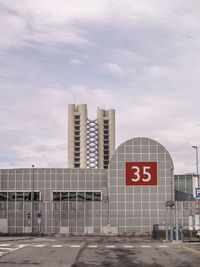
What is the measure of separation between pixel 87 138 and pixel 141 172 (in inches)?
4536

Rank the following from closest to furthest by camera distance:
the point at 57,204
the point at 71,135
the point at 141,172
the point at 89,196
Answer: the point at 141,172 < the point at 57,204 < the point at 89,196 < the point at 71,135

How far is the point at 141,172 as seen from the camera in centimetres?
7712

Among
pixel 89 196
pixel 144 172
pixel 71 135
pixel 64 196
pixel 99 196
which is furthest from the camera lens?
pixel 71 135

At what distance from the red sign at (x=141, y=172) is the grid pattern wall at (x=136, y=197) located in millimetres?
667

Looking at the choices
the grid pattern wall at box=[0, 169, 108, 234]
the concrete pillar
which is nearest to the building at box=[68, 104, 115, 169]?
the concrete pillar

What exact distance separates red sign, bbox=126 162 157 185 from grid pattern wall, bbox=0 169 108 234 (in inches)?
178

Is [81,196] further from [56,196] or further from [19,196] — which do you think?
[19,196]

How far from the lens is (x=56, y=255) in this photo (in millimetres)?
26125

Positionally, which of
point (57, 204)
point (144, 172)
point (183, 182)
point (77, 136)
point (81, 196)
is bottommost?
point (57, 204)

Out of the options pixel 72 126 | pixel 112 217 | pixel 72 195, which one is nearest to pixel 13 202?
pixel 72 195

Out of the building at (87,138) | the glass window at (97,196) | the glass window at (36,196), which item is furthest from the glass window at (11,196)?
the building at (87,138)

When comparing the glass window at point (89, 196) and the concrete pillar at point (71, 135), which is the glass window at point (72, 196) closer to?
the glass window at point (89, 196)

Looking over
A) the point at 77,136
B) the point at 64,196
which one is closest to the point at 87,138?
the point at 77,136

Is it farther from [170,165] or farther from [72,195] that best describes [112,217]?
[170,165]
